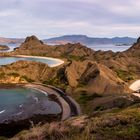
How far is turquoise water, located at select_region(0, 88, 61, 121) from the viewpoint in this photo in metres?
71.2

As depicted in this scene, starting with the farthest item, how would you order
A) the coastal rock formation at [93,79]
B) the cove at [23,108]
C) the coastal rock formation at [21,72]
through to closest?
1. the coastal rock formation at [21,72]
2. the coastal rock formation at [93,79]
3. the cove at [23,108]

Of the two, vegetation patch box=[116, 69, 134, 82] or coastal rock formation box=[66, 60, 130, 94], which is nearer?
coastal rock formation box=[66, 60, 130, 94]

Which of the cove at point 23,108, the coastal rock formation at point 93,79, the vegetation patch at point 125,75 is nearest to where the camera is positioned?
the cove at point 23,108

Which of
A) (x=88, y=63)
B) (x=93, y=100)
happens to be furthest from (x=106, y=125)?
(x=88, y=63)

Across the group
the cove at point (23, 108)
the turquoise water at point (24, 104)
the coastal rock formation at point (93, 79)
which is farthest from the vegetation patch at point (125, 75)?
the turquoise water at point (24, 104)

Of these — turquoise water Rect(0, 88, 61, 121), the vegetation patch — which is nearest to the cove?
turquoise water Rect(0, 88, 61, 121)

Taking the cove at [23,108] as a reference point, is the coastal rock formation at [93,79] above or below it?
above

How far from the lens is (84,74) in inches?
4407

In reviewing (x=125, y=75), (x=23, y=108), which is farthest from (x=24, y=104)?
(x=125, y=75)

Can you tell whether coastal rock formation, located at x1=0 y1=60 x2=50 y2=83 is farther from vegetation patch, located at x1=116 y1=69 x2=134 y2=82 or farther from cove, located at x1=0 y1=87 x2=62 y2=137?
vegetation patch, located at x1=116 y1=69 x2=134 y2=82

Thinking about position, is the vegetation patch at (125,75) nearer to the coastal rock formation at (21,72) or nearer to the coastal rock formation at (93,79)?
the coastal rock formation at (93,79)

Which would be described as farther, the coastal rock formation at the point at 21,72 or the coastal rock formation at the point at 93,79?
the coastal rock formation at the point at 21,72

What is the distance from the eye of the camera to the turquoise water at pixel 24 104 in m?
71.2

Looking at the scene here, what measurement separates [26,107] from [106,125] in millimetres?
63443
